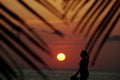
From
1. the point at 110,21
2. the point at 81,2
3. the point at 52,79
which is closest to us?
the point at 110,21

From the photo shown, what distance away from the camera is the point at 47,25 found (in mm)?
1032

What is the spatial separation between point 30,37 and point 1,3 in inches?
4.9

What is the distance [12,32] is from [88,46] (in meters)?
0.34

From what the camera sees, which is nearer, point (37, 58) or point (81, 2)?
point (37, 58)

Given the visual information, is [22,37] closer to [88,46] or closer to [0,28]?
[0,28]

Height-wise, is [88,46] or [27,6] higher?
[27,6]

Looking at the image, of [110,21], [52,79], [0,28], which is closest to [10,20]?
[0,28]

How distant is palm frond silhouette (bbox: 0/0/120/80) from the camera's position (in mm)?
973

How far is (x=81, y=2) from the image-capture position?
Answer: 1.26 meters

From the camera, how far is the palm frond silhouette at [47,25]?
3.19 feet

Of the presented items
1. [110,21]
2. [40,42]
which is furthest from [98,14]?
[40,42]

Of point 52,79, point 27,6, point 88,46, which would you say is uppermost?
point 27,6

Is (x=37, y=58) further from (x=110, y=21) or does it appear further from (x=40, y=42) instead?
(x=110, y=21)

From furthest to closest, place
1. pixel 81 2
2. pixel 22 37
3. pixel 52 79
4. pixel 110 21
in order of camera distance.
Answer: pixel 52 79, pixel 81 2, pixel 110 21, pixel 22 37
